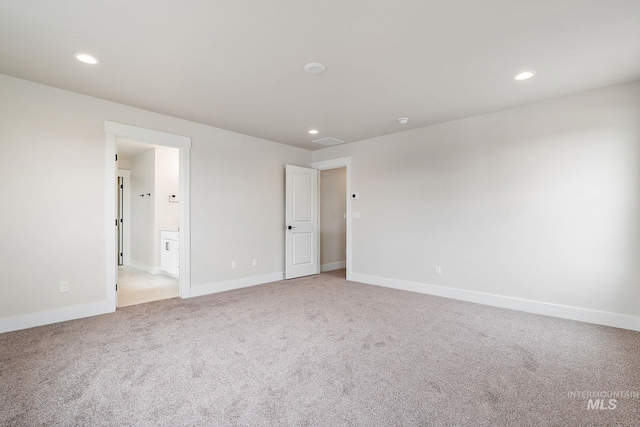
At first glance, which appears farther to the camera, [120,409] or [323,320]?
[323,320]

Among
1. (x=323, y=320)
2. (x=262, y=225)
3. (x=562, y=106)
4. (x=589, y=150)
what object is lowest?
(x=323, y=320)

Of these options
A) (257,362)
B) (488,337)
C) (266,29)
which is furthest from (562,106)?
(257,362)

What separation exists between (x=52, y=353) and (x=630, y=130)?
5.87 metres

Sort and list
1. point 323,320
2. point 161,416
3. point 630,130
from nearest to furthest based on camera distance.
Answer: point 161,416 < point 630,130 < point 323,320

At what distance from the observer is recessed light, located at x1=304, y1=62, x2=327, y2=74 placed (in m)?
2.57

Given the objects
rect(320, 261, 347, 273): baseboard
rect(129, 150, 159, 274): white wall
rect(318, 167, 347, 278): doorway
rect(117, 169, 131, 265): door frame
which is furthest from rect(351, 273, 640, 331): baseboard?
rect(117, 169, 131, 265): door frame

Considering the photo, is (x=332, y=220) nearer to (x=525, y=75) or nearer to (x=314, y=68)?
(x=314, y=68)

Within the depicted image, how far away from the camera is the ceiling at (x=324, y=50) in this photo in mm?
1921

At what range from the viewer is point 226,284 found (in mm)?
4551

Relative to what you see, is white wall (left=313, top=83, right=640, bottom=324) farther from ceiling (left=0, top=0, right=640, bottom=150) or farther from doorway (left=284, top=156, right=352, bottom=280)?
doorway (left=284, top=156, right=352, bottom=280)

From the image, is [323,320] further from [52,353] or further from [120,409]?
[52,353]

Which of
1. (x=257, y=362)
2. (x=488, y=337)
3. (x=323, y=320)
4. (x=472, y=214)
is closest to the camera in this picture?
(x=257, y=362)

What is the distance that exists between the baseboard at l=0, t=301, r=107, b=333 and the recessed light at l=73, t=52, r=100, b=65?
2.59 meters

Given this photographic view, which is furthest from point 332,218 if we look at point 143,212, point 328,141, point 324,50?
point 324,50
